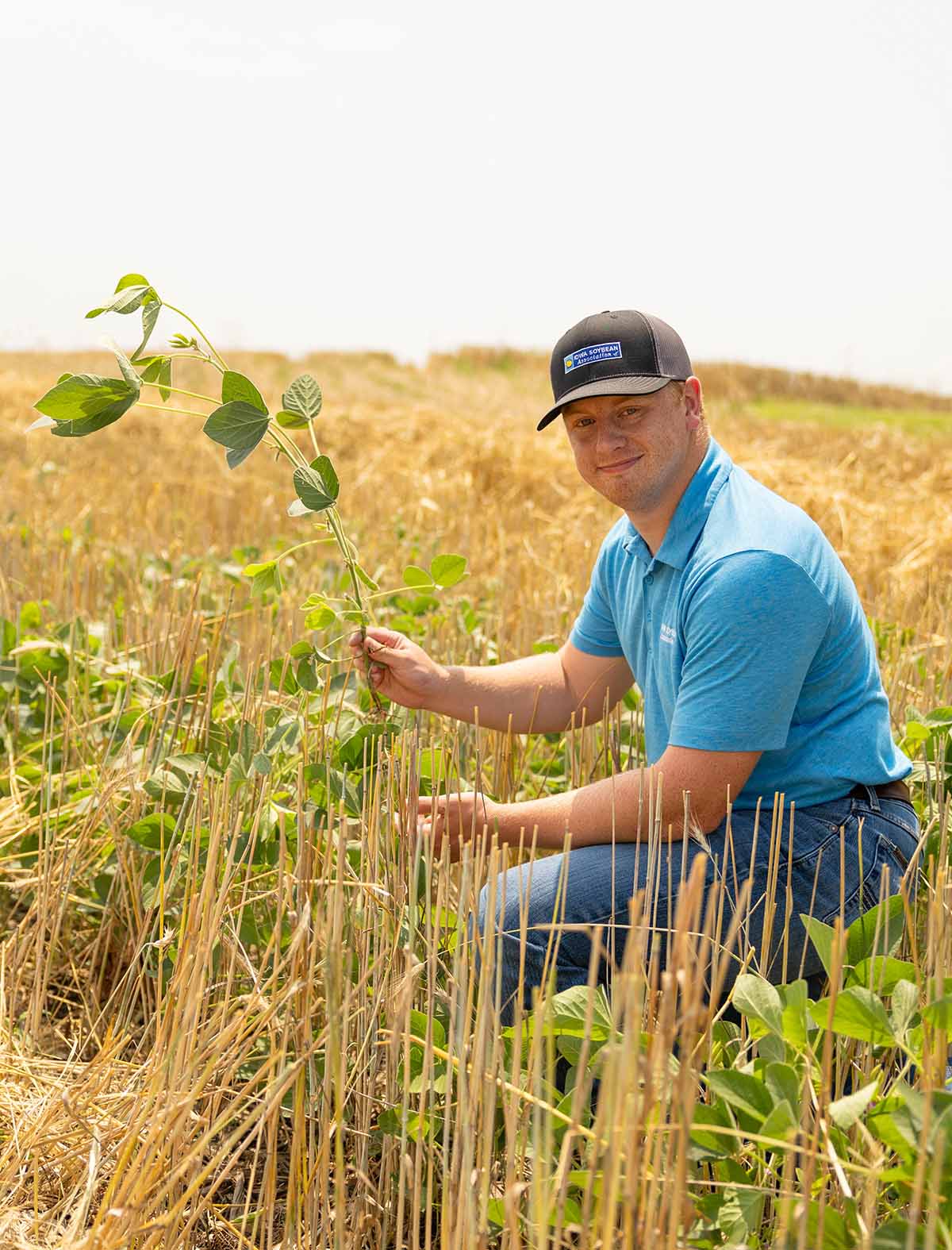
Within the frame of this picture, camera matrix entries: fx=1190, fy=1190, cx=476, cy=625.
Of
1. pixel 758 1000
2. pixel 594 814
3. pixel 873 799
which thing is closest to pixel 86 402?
pixel 594 814

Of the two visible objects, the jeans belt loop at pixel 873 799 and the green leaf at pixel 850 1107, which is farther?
the jeans belt loop at pixel 873 799

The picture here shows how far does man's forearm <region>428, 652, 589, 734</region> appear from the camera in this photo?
6.54ft

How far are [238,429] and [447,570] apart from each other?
0.53 m

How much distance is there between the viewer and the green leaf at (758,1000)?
3.78 ft

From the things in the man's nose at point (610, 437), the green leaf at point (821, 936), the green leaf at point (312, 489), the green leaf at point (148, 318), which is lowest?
the green leaf at point (821, 936)

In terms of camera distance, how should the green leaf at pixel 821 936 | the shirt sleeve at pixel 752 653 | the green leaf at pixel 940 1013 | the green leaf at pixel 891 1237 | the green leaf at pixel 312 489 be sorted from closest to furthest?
the green leaf at pixel 891 1237 → the green leaf at pixel 940 1013 → the green leaf at pixel 821 936 → the green leaf at pixel 312 489 → the shirt sleeve at pixel 752 653

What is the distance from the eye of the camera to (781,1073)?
1103mm

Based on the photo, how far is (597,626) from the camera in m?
2.17

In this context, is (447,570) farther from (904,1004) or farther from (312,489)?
(904,1004)

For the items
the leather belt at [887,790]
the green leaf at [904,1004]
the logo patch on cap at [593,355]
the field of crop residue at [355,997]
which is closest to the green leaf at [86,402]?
the field of crop residue at [355,997]

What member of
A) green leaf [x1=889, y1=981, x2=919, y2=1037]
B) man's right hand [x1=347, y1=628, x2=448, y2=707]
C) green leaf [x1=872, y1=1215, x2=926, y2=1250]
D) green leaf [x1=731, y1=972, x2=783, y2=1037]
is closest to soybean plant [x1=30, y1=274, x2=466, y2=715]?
man's right hand [x1=347, y1=628, x2=448, y2=707]

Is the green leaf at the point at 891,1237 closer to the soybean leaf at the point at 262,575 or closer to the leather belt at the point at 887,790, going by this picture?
the leather belt at the point at 887,790

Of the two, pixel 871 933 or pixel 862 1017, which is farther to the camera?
pixel 871 933

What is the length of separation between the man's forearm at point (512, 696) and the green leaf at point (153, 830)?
455mm
